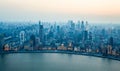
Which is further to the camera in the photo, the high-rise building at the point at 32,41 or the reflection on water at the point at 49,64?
the high-rise building at the point at 32,41

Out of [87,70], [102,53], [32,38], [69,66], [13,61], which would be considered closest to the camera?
[87,70]

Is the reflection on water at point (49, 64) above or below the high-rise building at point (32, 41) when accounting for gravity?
below

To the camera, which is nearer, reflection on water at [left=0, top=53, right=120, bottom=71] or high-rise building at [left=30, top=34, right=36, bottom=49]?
reflection on water at [left=0, top=53, right=120, bottom=71]

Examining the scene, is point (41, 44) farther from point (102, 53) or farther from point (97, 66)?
point (97, 66)

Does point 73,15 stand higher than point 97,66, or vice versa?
point 73,15

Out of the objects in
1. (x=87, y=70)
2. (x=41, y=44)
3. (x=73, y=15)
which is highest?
(x=73, y=15)

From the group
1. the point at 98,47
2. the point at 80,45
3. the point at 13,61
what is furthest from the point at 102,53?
the point at 13,61

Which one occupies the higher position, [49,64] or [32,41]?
[32,41]

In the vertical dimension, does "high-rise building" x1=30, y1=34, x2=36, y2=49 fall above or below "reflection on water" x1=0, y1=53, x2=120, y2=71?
above

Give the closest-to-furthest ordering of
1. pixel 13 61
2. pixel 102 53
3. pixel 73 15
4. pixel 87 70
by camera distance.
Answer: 1. pixel 87 70
2. pixel 13 61
3. pixel 73 15
4. pixel 102 53

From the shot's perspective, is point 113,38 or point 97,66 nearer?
point 97,66

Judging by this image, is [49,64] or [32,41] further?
[32,41]
